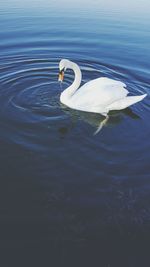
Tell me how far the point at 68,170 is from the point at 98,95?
11.8 ft

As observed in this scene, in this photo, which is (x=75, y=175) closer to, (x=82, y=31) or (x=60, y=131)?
(x=60, y=131)

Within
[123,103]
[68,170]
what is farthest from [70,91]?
[68,170]

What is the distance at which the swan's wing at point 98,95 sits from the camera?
12031 millimetres

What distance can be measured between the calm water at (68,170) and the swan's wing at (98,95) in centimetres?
40

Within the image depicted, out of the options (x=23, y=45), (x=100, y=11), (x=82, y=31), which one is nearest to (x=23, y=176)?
(x=23, y=45)

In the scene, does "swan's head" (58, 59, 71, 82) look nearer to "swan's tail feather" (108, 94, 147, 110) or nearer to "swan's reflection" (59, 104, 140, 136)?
"swan's reflection" (59, 104, 140, 136)

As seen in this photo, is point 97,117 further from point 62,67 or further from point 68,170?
point 68,170

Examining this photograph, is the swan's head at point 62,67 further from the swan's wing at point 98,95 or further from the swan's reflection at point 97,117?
the swan's reflection at point 97,117

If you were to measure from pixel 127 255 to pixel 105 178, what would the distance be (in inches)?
95.0

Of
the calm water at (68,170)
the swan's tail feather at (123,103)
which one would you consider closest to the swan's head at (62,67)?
the calm water at (68,170)

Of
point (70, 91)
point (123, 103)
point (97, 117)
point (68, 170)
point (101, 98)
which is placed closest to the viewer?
point (68, 170)

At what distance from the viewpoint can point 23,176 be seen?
29.8 ft

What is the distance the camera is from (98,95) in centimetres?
1205

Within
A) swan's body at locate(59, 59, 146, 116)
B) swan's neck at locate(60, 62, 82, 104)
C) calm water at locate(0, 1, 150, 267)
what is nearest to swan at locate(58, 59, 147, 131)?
swan's body at locate(59, 59, 146, 116)
